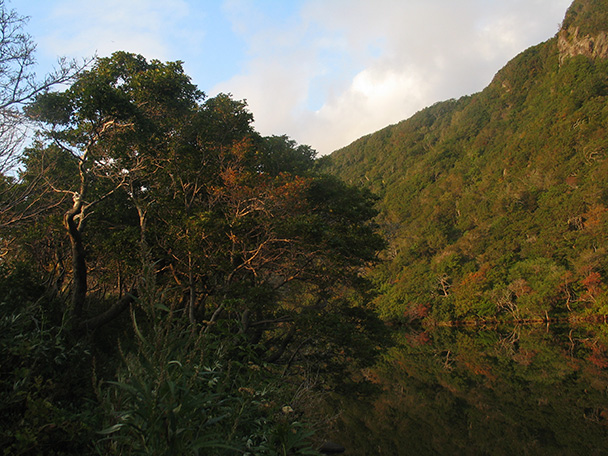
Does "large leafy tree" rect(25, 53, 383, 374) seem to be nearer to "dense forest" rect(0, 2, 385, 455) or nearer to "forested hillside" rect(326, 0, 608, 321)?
"dense forest" rect(0, 2, 385, 455)

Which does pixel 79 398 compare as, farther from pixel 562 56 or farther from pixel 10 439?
pixel 562 56

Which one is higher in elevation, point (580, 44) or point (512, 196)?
point (580, 44)

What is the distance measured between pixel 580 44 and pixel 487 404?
81503 millimetres

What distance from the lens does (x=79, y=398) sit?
4488mm

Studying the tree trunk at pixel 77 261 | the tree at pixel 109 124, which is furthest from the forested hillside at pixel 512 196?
the tree trunk at pixel 77 261

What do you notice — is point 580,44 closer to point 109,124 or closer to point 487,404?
point 487,404

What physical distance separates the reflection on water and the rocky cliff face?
65572 mm

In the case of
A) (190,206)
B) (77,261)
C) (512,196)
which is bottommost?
(512,196)

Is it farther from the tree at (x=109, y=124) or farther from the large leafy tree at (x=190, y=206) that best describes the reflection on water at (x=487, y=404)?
the tree at (x=109, y=124)

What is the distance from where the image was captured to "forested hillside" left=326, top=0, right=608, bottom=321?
120 ft

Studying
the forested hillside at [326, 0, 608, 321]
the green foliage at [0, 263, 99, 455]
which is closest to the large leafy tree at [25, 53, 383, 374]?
the green foliage at [0, 263, 99, 455]

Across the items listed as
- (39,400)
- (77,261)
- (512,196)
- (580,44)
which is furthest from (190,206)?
(580,44)

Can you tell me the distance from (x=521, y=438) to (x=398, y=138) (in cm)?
10706

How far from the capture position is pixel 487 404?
13.1 m
